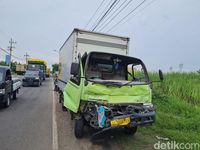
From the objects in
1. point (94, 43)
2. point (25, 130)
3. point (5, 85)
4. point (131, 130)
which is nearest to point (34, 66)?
point (5, 85)

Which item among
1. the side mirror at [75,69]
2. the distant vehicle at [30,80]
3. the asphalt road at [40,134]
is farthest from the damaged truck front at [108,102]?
the distant vehicle at [30,80]

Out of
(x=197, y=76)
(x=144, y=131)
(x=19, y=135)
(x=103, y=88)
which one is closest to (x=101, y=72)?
(x=103, y=88)

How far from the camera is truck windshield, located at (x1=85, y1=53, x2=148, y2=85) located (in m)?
7.30

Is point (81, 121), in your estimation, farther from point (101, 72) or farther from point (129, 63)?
point (129, 63)

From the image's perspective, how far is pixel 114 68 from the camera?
26.1ft

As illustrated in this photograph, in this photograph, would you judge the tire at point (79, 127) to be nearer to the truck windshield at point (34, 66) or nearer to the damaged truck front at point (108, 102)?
the damaged truck front at point (108, 102)

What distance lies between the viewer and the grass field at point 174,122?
6.53m

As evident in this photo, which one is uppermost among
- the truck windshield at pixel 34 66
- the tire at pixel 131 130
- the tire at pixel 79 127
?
the truck windshield at pixel 34 66

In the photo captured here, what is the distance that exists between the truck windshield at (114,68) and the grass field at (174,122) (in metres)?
1.70

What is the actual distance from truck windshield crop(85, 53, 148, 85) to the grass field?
1696 mm

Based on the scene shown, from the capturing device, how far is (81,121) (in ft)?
21.7

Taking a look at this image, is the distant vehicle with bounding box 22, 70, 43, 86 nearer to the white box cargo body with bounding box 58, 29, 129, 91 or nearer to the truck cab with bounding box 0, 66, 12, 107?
the truck cab with bounding box 0, 66, 12, 107

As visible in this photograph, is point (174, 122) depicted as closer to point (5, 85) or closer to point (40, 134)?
point (40, 134)

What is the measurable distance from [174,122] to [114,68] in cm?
281
